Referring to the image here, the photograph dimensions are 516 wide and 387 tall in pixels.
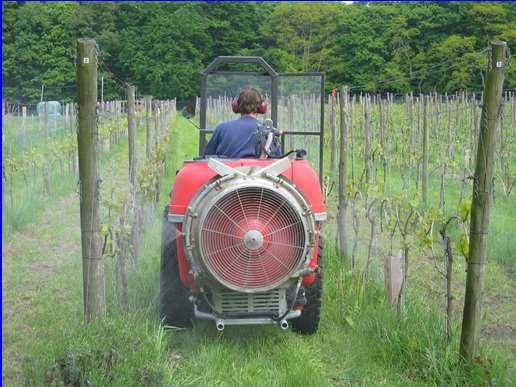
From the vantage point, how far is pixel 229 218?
155 inches

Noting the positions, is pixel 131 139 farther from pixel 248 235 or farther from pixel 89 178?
pixel 248 235

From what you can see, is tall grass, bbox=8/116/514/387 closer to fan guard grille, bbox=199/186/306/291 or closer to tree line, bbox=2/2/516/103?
fan guard grille, bbox=199/186/306/291

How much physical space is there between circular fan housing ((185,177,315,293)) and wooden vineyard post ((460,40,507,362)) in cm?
91


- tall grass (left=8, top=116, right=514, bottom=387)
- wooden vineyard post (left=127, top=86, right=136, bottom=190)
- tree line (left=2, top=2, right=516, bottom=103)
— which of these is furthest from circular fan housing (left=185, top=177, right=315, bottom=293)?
wooden vineyard post (left=127, top=86, right=136, bottom=190)

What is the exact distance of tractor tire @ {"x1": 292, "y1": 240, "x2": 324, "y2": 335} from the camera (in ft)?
14.9

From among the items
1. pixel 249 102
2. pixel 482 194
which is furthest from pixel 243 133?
pixel 482 194

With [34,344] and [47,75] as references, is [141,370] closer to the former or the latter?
[34,344]

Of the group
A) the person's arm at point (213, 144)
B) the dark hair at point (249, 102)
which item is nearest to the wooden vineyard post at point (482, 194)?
the dark hair at point (249, 102)

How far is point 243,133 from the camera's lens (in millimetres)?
4605

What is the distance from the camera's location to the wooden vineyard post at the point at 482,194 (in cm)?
371

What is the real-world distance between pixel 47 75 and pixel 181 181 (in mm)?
9136

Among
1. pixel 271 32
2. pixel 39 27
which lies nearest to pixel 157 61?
pixel 271 32

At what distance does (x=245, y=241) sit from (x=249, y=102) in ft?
3.76

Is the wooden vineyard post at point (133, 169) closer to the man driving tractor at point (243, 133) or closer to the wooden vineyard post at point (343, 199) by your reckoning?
the man driving tractor at point (243, 133)
